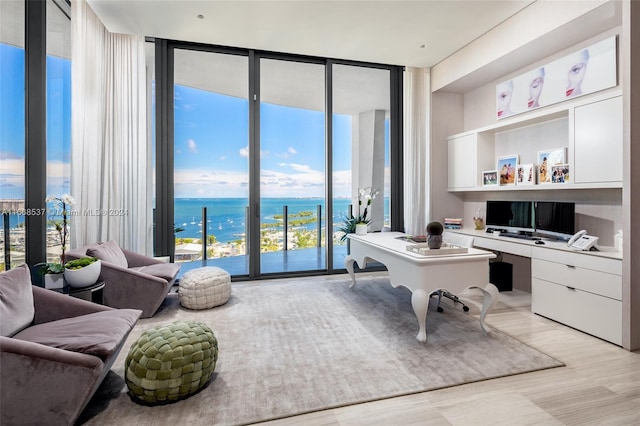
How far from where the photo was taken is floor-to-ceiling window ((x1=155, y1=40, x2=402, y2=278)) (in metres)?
4.39

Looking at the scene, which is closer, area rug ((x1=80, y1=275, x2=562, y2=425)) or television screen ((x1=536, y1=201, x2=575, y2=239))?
area rug ((x1=80, y1=275, x2=562, y2=425))

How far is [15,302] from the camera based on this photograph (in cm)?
175

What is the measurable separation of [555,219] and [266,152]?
354 centimetres

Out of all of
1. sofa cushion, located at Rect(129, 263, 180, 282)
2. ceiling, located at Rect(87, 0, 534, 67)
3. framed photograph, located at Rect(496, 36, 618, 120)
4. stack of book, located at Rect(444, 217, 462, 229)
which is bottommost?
sofa cushion, located at Rect(129, 263, 180, 282)

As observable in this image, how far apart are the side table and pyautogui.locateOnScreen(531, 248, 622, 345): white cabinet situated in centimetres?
391

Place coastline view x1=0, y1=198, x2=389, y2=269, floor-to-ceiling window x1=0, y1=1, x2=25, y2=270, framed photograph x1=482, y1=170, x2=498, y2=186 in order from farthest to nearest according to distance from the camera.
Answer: coastline view x1=0, y1=198, x2=389, y2=269 < framed photograph x1=482, y1=170, x2=498, y2=186 < floor-to-ceiling window x1=0, y1=1, x2=25, y2=270

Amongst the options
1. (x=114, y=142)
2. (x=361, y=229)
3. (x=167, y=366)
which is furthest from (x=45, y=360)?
(x=361, y=229)

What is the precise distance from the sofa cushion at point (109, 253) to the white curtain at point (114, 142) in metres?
0.34

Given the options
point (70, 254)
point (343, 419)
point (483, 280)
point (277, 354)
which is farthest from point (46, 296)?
point (483, 280)

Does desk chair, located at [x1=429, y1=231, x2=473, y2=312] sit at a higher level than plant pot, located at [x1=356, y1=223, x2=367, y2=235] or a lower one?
lower

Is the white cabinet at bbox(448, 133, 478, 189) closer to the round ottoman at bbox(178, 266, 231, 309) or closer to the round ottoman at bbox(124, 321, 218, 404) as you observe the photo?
the round ottoman at bbox(178, 266, 231, 309)

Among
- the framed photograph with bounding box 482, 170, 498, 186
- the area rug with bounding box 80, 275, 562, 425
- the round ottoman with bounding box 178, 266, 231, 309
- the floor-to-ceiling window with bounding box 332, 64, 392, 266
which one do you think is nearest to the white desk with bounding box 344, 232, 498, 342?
the area rug with bounding box 80, 275, 562, 425

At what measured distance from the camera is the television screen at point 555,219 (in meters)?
3.24

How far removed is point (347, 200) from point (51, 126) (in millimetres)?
3583
